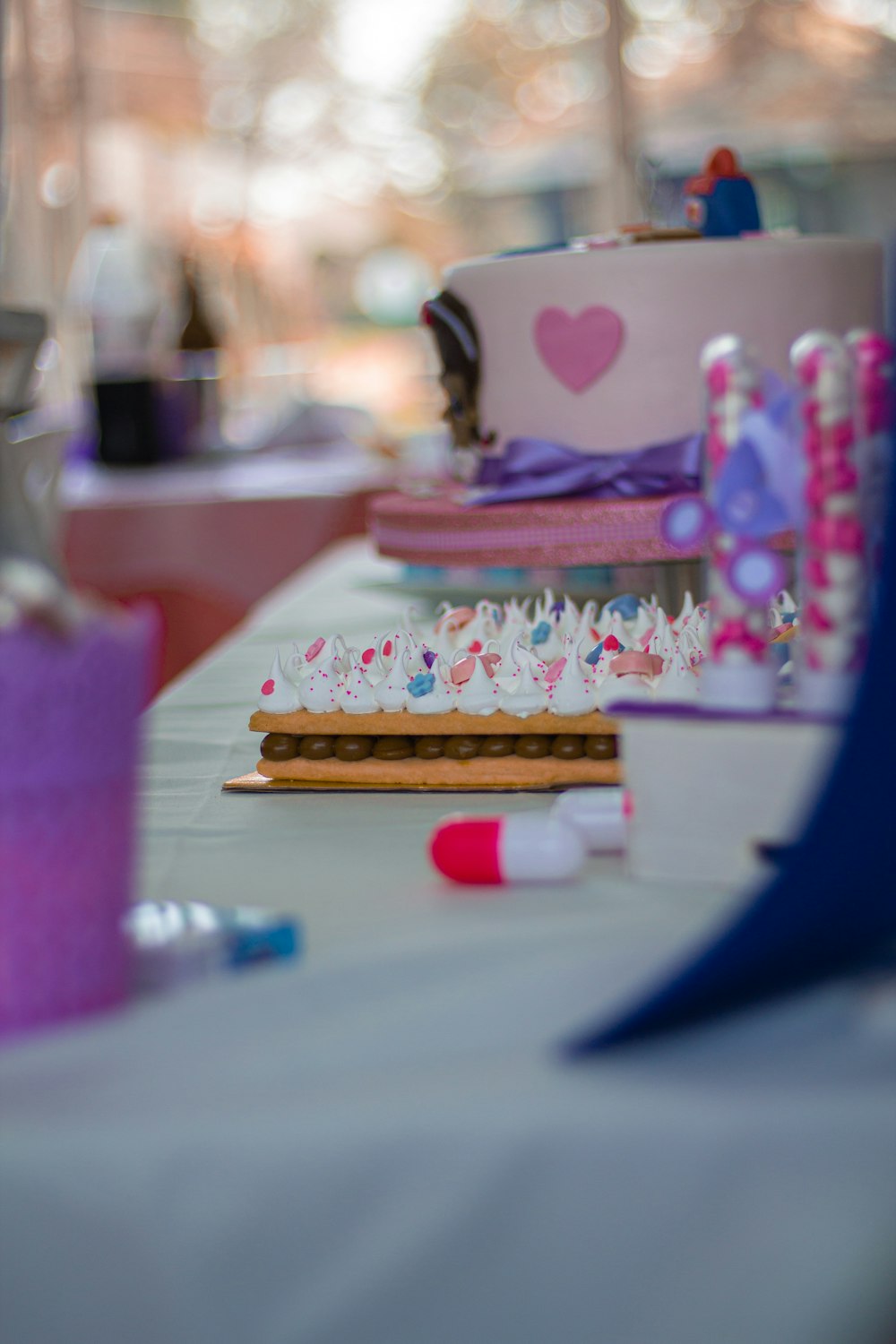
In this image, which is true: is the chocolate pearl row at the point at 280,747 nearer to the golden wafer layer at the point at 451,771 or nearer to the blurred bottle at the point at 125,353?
the golden wafer layer at the point at 451,771

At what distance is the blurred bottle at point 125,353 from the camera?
10.3 ft

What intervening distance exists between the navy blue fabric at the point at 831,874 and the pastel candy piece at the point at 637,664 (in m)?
0.36

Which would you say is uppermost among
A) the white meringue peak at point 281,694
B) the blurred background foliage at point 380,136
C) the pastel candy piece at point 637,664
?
the blurred background foliage at point 380,136

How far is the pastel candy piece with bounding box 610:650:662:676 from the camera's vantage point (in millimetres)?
833

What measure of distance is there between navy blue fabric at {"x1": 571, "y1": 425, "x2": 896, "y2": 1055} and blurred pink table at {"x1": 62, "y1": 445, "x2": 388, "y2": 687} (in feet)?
7.13

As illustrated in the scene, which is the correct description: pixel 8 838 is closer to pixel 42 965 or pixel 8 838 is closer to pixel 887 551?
pixel 42 965

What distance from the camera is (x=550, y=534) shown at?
1.33 meters

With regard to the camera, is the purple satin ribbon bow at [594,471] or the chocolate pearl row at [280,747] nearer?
the chocolate pearl row at [280,747]

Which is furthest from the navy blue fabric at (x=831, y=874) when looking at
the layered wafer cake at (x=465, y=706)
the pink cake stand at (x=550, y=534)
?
the pink cake stand at (x=550, y=534)

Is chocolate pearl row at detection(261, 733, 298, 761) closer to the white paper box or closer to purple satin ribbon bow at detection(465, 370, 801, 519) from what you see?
the white paper box

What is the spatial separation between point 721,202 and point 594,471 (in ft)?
0.93

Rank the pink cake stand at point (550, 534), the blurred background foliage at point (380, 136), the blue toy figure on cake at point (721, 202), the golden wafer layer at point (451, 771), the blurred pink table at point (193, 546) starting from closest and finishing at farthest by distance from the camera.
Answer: the golden wafer layer at point (451, 771), the pink cake stand at point (550, 534), the blue toy figure on cake at point (721, 202), the blurred pink table at point (193, 546), the blurred background foliage at point (380, 136)

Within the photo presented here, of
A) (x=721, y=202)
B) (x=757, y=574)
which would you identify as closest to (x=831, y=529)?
(x=757, y=574)

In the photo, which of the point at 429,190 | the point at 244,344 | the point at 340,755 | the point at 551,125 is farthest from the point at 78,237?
the point at 340,755
